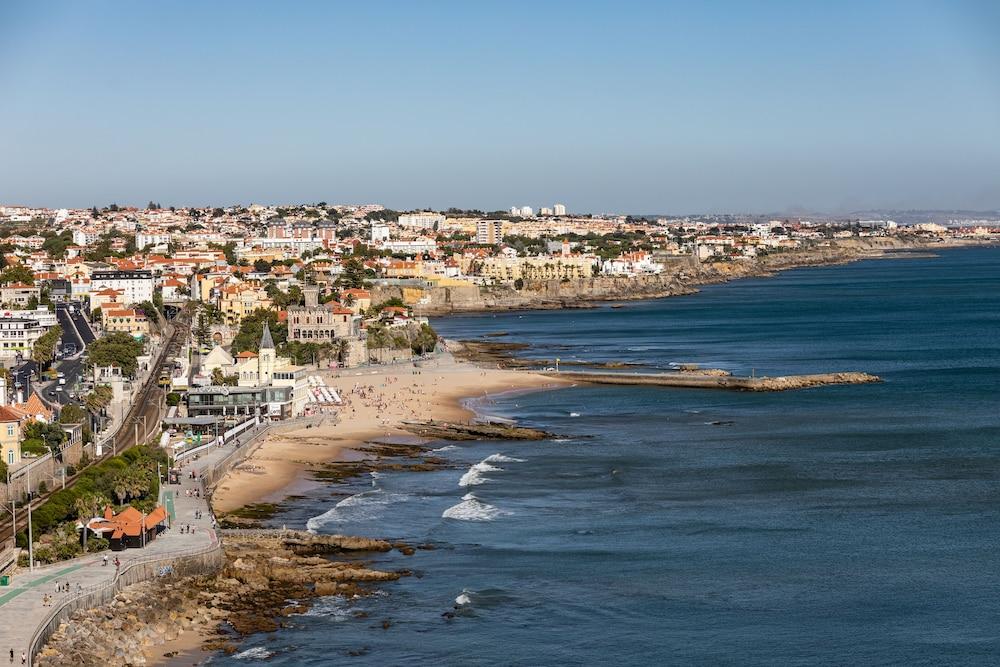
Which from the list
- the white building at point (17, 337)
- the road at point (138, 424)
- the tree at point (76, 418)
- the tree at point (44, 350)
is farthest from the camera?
the white building at point (17, 337)

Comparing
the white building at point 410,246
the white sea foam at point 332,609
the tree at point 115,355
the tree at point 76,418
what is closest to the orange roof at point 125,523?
the white sea foam at point 332,609

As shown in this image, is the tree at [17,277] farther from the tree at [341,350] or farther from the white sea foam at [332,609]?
the white sea foam at [332,609]

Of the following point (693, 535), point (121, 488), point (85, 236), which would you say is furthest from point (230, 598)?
point (85, 236)

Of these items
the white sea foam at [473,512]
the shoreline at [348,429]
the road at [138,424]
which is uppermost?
the road at [138,424]

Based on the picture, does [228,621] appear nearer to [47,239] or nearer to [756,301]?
[756,301]

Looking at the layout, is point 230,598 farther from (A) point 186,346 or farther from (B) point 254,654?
(A) point 186,346

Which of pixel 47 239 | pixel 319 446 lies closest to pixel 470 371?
pixel 319 446
